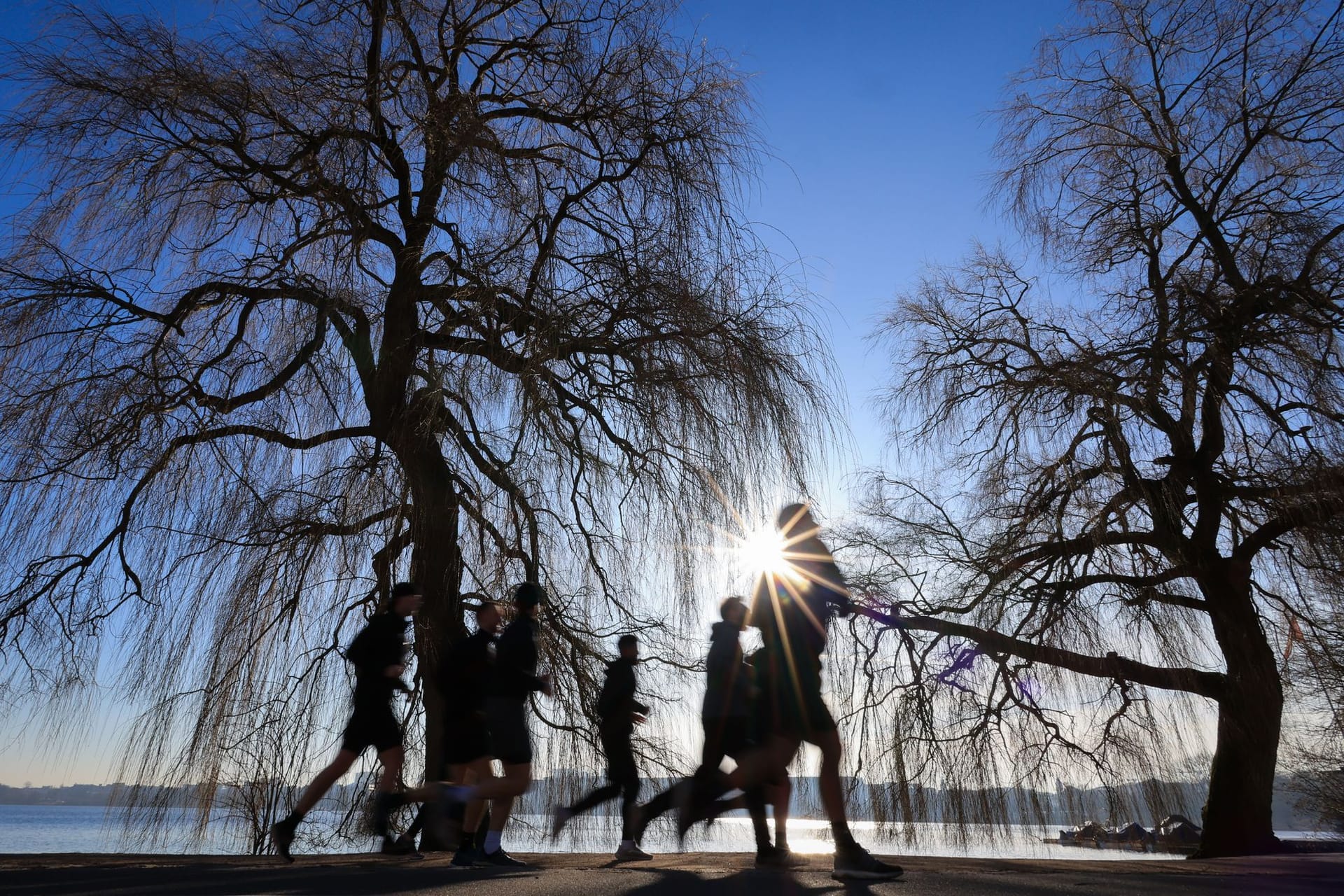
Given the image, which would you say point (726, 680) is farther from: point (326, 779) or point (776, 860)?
point (326, 779)

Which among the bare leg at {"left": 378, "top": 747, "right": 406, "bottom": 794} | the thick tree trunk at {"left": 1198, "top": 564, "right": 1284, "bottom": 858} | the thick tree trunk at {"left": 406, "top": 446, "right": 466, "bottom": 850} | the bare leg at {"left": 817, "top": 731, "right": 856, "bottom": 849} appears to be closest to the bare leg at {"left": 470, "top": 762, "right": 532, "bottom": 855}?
the bare leg at {"left": 378, "top": 747, "right": 406, "bottom": 794}

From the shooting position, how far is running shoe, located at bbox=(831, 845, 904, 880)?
344 cm

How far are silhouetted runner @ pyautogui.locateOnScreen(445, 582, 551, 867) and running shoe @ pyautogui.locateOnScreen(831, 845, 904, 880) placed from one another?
1461 mm

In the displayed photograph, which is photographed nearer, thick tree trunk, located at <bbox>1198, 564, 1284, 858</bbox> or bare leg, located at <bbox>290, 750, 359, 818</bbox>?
bare leg, located at <bbox>290, 750, 359, 818</bbox>

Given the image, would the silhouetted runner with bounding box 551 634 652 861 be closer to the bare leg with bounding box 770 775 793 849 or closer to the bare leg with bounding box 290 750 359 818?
the bare leg with bounding box 770 775 793 849

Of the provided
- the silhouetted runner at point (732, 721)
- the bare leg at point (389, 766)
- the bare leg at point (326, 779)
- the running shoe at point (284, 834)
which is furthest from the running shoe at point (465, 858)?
the silhouetted runner at point (732, 721)

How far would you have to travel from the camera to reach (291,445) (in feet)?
18.7

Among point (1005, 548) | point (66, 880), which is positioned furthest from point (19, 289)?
point (1005, 548)

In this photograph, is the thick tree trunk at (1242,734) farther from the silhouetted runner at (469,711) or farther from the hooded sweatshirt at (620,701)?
the silhouetted runner at (469,711)

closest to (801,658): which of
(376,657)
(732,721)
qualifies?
(732,721)

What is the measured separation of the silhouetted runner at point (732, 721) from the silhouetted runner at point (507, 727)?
0.81 metres

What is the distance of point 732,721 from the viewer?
14.0ft

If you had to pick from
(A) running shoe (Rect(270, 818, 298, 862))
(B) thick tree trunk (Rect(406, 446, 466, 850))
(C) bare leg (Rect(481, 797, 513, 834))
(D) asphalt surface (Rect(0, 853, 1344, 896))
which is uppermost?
(B) thick tree trunk (Rect(406, 446, 466, 850))

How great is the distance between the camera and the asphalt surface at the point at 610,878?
10.1ft
